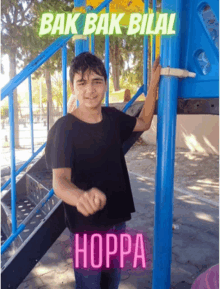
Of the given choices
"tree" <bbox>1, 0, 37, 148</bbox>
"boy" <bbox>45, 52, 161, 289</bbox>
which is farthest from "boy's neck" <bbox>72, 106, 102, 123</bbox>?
"tree" <bbox>1, 0, 37, 148</bbox>

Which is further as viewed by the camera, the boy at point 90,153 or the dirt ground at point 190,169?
the dirt ground at point 190,169

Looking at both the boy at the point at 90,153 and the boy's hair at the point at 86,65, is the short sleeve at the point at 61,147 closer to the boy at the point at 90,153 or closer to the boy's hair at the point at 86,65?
the boy at the point at 90,153

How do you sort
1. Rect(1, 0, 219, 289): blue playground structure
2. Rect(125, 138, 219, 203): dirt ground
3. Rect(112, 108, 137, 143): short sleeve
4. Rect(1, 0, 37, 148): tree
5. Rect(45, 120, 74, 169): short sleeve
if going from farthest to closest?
Rect(1, 0, 37, 148): tree
Rect(125, 138, 219, 203): dirt ground
Rect(112, 108, 137, 143): short sleeve
Rect(1, 0, 219, 289): blue playground structure
Rect(45, 120, 74, 169): short sleeve

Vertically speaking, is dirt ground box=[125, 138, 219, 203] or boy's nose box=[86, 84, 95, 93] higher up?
boy's nose box=[86, 84, 95, 93]

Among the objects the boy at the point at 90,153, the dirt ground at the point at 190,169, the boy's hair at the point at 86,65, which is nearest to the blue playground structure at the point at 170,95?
the boy at the point at 90,153

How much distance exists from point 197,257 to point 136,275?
2.32 ft

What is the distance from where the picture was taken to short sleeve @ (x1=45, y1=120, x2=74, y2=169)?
121 cm

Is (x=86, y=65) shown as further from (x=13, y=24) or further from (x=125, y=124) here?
(x=13, y=24)

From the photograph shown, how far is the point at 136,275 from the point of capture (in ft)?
8.05

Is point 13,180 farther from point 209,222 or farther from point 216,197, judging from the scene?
point 216,197

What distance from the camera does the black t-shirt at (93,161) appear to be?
1272 mm

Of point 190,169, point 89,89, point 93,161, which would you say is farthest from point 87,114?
point 190,169

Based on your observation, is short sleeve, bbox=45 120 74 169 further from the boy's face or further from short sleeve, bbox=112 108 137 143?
short sleeve, bbox=112 108 137 143

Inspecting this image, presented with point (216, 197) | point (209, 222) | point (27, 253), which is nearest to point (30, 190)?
point (27, 253)
